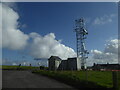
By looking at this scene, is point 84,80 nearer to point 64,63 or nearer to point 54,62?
point 54,62

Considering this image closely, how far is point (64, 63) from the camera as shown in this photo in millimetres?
69375

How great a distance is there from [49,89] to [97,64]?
3542 inches

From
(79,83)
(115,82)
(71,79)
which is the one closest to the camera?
(115,82)

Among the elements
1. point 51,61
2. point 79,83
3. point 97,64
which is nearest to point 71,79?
point 79,83

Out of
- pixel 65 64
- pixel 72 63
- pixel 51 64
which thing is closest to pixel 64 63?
pixel 65 64

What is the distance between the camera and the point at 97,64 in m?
98.8

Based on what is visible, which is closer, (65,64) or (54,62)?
(54,62)

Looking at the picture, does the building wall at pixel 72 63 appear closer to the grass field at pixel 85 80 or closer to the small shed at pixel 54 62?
the small shed at pixel 54 62

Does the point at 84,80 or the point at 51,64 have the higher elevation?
the point at 84,80

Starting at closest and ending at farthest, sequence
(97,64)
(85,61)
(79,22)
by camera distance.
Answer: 1. (85,61)
2. (79,22)
3. (97,64)

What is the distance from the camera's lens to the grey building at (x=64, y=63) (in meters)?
64.2

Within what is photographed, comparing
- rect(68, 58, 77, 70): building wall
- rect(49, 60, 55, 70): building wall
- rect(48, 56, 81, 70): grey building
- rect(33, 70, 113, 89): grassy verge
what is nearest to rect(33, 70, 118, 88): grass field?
rect(33, 70, 113, 89): grassy verge

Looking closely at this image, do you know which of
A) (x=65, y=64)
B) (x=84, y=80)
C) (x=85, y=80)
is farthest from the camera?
(x=65, y=64)

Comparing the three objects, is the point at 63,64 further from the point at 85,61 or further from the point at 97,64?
the point at 97,64
